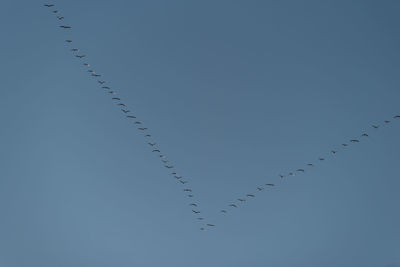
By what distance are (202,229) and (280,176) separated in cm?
781

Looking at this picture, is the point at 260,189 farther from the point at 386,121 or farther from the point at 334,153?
the point at 386,121

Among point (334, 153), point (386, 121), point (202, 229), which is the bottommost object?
point (202, 229)

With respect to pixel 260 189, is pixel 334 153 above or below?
above

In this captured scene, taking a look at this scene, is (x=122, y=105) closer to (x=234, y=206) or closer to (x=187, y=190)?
(x=187, y=190)

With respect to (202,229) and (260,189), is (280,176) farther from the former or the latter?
(202,229)

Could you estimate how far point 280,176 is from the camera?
139 ft

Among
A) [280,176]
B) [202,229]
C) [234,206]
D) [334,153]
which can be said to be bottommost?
[202,229]

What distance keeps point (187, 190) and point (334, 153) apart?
12.2 m

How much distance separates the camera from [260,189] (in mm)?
41938

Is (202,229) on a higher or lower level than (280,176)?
lower

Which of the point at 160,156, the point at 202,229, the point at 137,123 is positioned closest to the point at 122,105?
the point at 137,123

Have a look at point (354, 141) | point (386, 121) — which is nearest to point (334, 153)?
point (354, 141)

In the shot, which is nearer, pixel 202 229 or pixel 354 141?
pixel 354 141

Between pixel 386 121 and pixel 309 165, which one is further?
pixel 309 165
